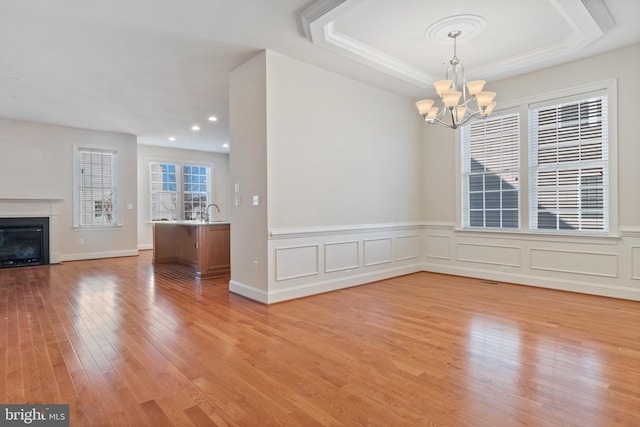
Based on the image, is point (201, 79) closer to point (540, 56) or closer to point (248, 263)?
point (248, 263)

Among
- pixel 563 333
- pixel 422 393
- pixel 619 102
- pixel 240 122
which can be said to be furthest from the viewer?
pixel 240 122

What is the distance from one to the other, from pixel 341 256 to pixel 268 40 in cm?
287

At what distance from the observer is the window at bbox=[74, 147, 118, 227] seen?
794 centimetres

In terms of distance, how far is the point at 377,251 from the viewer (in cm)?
545

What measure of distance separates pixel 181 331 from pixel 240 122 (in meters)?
2.67

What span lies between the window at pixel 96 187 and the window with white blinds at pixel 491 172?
7.85m

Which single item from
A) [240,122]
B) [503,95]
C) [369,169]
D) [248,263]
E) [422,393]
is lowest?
[422,393]

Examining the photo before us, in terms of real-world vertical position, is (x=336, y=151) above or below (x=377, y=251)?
above

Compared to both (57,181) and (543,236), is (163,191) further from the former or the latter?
(543,236)

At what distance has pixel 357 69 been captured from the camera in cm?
471

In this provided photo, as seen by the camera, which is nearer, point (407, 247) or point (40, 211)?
point (407, 247)

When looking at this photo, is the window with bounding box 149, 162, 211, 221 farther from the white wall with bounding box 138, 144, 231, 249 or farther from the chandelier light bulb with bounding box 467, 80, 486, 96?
the chandelier light bulb with bounding box 467, 80, 486, 96

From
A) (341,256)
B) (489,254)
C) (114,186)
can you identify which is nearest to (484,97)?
(341,256)

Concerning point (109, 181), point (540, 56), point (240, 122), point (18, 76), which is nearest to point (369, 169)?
point (240, 122)
